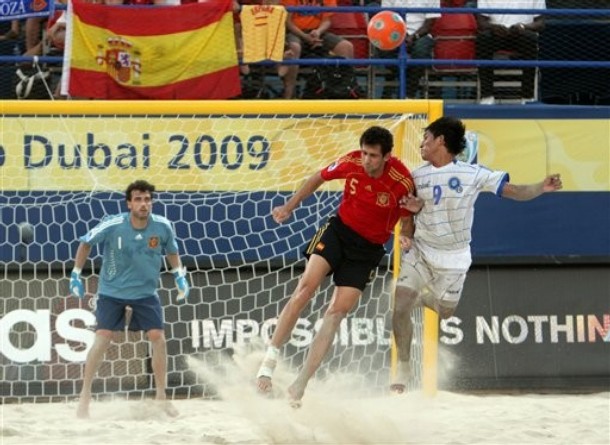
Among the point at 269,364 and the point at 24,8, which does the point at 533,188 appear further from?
the point at 24,8

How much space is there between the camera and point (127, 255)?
1020cm

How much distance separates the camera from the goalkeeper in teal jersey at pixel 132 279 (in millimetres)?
10156

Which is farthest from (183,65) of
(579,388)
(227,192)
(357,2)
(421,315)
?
(579,388)

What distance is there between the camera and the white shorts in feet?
29.7

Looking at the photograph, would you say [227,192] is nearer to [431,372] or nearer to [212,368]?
[212,368]

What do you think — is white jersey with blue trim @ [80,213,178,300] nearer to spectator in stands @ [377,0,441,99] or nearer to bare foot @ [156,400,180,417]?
bare foot @ [156,400,180,417]

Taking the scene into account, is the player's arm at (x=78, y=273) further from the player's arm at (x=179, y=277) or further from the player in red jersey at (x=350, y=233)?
the player in red jersey at (x=350, y=233)

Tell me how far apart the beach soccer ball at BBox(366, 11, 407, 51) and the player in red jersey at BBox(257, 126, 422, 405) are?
10.5 ft

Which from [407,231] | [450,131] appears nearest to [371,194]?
[407,231]

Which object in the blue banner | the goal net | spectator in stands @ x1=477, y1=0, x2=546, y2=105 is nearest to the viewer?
the goal net

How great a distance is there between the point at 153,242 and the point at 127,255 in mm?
220

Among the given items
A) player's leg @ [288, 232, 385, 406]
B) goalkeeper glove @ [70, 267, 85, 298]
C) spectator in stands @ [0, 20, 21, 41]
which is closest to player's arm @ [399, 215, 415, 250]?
player's leg @ [288, 232, 385, 406]

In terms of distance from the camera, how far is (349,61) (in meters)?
12.1

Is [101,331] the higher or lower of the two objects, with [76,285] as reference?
lower
